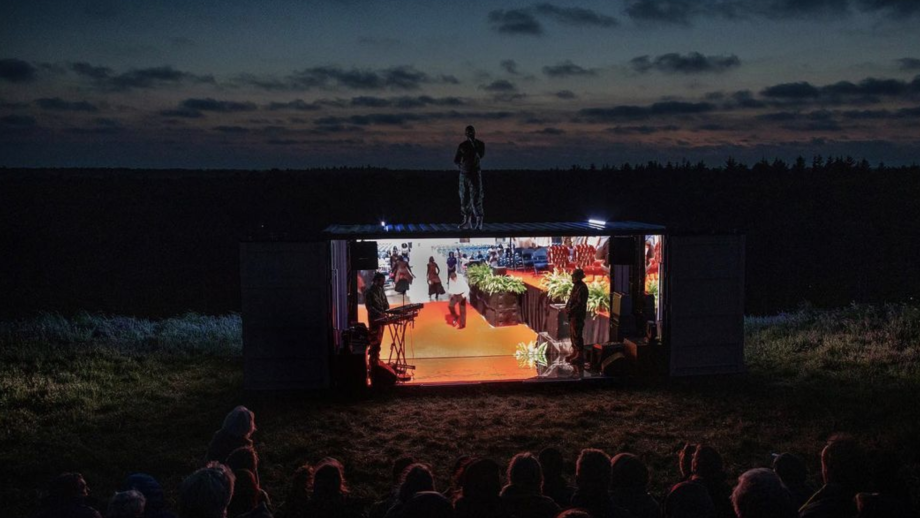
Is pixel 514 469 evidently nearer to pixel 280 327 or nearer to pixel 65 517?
pixel 65 517

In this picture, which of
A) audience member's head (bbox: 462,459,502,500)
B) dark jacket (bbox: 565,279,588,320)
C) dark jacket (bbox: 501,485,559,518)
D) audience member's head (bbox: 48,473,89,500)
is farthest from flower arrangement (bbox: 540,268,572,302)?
audience member's head (bbox: 48,473,89,500)

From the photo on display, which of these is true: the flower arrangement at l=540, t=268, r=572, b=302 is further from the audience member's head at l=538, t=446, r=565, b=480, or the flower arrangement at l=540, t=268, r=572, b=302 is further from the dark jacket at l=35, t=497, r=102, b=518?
the dark jacket at l=35, t=497, r=102, b=518

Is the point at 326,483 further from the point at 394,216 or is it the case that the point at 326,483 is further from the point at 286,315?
the point at 394,216

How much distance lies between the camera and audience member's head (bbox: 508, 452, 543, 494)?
432 centimetres

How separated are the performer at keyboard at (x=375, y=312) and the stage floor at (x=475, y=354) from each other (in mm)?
702

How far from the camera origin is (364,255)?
11.4m

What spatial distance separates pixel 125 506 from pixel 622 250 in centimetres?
899

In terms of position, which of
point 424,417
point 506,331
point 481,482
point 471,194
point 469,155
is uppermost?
point 469,155

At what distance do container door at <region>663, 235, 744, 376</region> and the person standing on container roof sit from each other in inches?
117

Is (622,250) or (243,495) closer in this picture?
(243,495)

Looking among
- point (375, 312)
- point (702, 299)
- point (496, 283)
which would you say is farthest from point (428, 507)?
point (496, 283)

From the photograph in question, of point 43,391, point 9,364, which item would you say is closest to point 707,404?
point 43,391

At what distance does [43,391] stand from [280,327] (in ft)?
12.3

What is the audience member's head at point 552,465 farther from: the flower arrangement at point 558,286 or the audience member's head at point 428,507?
the flower arrangement at point 558,286
